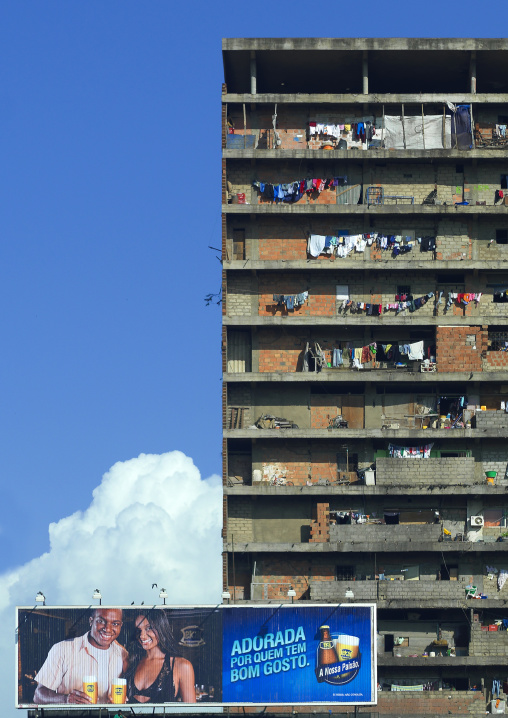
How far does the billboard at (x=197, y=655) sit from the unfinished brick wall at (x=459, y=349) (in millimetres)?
15791

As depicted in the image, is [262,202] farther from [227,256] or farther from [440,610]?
[440,610]

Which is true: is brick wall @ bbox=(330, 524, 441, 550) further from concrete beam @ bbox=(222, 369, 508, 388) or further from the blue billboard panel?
concrete beam @ bbox=(222, 369, 508, 388)

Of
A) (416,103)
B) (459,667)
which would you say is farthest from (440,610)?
(416,103)

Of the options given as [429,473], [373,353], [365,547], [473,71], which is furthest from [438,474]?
[473,71]

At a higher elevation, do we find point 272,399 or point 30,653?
point 272,399

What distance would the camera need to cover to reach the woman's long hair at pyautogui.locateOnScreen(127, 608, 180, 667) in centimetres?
9562

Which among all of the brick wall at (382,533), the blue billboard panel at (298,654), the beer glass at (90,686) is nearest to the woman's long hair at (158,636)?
the beer glass at (90,686)

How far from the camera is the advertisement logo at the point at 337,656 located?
95.1 meters

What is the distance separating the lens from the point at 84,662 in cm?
9550

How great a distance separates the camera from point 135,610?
3775 inches

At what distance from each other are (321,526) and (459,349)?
13.3 m

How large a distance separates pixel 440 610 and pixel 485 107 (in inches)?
1197

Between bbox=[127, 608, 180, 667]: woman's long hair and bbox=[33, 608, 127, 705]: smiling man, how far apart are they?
0.55m

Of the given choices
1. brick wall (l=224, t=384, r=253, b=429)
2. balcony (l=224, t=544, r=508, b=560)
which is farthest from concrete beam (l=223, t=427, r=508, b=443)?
balcony (l=224, t=544, r=508, b=560)
